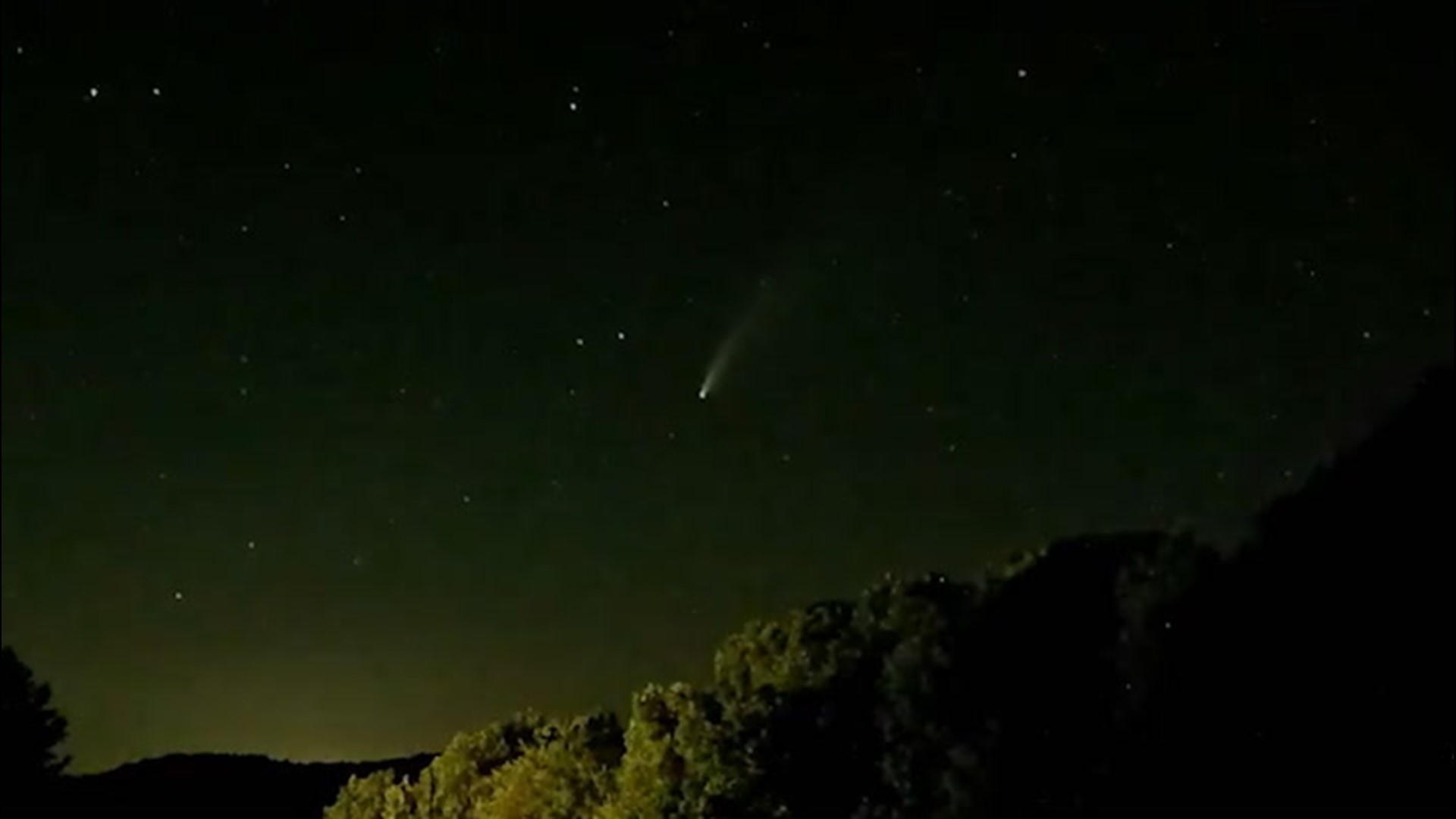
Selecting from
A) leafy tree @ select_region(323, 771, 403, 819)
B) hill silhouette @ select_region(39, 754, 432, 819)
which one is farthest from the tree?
leafy tree @ select_region(323, 771, 403, 819)

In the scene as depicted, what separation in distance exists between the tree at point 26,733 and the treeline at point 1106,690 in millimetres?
32120

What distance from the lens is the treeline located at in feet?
80.1

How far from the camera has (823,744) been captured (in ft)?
104

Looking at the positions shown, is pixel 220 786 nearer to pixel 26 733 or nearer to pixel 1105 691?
pixel 26 733

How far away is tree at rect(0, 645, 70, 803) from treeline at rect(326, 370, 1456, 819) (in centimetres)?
3212

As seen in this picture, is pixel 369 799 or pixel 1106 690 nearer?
pixel 1106 690

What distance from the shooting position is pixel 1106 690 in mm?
28766

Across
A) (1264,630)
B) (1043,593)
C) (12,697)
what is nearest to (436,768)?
(1043,593)

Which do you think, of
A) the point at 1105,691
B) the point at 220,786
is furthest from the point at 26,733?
the point at 1105,691

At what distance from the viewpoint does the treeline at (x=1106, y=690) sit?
2441 cm

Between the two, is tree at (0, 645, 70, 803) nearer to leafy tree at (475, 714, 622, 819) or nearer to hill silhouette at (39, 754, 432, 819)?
Answer: hill silhouette at (39, 754, 432, 819)

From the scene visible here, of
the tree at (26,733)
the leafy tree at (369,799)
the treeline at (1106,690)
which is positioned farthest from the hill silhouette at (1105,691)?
the tree at (26,733)

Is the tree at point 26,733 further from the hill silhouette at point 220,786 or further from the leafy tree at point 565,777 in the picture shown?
the leafy tree at point 565,777

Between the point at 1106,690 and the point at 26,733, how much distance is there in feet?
147
